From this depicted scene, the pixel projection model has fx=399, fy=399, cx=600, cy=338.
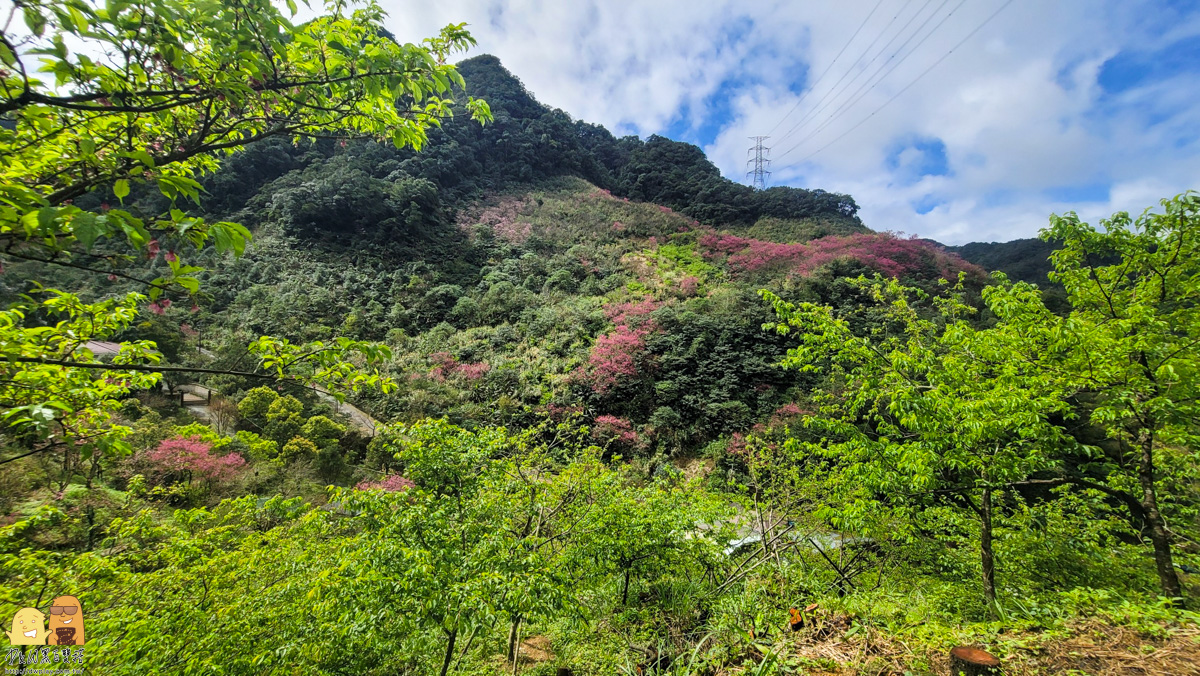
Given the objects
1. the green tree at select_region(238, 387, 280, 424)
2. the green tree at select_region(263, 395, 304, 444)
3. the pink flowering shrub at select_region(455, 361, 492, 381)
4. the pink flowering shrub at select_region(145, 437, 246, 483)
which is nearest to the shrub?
the green tree at select_region(263, 395, 304, 444)

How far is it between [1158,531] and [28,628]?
8188mm

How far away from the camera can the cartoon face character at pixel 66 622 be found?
234 cm

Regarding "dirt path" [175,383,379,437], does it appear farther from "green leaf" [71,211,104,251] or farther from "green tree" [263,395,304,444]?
"green leaf" [71,211,104,251]

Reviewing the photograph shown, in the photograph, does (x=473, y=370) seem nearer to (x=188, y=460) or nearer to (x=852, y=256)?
(x=188, y=460)

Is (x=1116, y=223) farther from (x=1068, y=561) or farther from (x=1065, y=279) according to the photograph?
(x=1068, y=561)

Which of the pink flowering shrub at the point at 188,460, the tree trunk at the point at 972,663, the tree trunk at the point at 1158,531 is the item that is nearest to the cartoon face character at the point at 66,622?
the pink flowering shrub at the point at 188,460

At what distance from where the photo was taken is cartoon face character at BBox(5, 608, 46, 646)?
2260mm

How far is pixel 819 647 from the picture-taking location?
2.53 m

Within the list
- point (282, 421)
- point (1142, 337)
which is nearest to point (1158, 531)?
point (1142, 337)

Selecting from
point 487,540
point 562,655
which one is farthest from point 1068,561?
point 487,540

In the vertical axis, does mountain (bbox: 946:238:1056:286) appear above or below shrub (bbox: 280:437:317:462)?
above

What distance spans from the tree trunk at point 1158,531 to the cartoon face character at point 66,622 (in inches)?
308

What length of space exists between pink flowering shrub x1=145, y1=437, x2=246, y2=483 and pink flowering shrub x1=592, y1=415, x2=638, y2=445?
7005 mm

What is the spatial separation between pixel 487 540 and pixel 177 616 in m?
1.96
